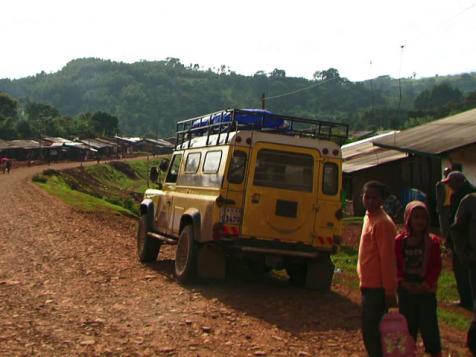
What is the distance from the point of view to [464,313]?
8.84 m

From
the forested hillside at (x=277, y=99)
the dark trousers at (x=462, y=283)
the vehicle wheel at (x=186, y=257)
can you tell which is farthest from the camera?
the forested hillside at (x=277, y=99)

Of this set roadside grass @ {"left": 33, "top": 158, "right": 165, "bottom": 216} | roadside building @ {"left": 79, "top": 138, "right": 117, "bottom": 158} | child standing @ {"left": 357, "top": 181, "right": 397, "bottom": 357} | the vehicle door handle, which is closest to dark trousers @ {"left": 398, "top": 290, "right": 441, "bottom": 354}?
child standing @ {"left": 357, "top": 181, "right": 397, "bottom": 357}

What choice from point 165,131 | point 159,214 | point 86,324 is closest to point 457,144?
point 159,214

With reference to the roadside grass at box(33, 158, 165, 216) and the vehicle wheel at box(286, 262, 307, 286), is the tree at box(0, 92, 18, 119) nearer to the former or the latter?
the roadside grass at box(33, 158, 165, 216)

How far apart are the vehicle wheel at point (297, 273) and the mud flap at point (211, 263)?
1086 mm

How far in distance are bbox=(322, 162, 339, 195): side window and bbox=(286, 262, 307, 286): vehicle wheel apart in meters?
1.29

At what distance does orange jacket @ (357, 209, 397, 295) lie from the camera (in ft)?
17.5

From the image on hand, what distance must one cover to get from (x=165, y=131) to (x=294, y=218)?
15692 cm

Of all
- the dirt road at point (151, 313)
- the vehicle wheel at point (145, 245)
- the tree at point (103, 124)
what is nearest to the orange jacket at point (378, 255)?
the dirt road at point (151, 313)

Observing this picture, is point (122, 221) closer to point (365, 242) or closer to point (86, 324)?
point (86, 324)

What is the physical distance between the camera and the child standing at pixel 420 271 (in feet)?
18.4

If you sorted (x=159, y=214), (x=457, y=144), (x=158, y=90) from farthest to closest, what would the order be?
(x=158, y=90) → (x=457, y=144) → (x=159, y=214)

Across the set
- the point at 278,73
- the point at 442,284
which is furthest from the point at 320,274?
the point at 278,73

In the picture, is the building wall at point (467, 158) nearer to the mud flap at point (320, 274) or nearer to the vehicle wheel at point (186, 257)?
the mud flap at point (320, 274)
